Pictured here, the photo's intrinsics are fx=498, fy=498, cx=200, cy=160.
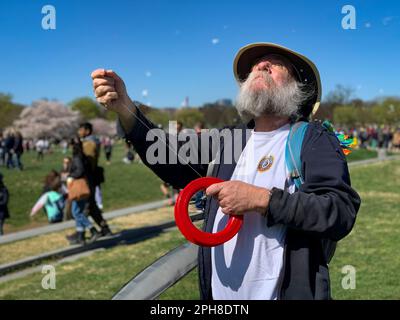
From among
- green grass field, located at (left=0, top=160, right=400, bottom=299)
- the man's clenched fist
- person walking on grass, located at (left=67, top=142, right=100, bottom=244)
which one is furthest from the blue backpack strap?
person walking on grass, located at (left=67, top=142, right=100, bottom=244)

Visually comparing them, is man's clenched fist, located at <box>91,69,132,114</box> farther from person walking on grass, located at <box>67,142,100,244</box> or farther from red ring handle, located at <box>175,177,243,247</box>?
person walking on grass, located at <box>67,142,100,244</box>

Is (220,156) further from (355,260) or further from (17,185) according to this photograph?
(17,185)

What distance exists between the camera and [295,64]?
7.19 feet

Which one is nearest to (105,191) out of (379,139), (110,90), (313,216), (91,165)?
(91,165)

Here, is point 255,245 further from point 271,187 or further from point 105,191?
point 105,191

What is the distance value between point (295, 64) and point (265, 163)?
0.50m

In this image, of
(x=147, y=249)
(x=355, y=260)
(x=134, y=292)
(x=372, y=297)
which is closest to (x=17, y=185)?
(x=147, y=249)

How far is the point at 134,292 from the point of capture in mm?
2125

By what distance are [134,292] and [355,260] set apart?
14.6 ft

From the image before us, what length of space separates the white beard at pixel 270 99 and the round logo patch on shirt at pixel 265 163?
0.65ft

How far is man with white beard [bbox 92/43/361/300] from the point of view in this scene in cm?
174

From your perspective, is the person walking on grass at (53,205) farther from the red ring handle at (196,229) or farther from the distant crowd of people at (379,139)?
the distant crowd of people at (379,139)

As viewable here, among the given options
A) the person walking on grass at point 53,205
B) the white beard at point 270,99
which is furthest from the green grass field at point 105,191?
the white beard at point 270,99
